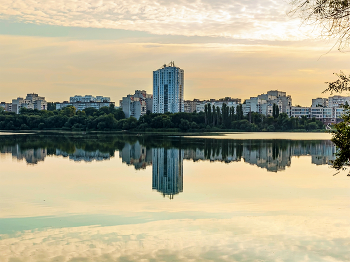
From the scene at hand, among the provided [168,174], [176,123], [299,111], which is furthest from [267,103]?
[168,174]

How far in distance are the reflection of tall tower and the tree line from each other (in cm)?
4541

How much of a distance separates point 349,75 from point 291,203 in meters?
5.15

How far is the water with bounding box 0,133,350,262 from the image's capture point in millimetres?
7312

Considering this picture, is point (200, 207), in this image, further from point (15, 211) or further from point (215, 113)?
point (215, 113)

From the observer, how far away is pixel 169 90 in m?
124

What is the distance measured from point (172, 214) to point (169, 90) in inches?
4543

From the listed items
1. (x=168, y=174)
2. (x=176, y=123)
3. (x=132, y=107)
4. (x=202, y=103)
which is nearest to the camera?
(x=168, y=174)

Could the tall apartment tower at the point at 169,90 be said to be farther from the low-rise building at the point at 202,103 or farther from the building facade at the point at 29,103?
the building facade at the point at 29,103

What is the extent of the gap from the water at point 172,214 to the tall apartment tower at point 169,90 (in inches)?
4140

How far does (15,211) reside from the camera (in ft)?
32.6

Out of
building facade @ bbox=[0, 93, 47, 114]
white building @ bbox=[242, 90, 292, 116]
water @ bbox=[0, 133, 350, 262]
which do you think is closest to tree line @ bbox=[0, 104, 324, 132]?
white building @ bbox=[242, 90, 292, 116]

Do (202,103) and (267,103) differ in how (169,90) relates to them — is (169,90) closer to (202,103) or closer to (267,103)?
(202,103)

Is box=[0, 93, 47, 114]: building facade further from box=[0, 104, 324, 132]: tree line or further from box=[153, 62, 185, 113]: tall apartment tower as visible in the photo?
box=[0, 104, 324, 132]: tree line

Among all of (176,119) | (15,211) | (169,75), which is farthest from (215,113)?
(15,211)
